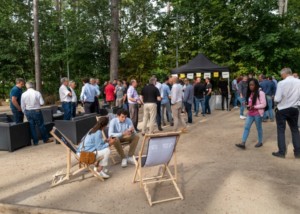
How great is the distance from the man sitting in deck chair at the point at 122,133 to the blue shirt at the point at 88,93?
427 centimetres

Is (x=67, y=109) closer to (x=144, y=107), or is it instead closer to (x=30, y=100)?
(x=30, y=100)

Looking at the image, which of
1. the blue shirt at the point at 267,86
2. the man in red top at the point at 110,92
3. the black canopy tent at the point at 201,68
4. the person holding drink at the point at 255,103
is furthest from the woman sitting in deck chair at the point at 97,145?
the black canopy tent at the point at 201,68

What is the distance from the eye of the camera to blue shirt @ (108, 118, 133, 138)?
230 inches

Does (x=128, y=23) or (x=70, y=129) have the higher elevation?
(x=128, y=23)

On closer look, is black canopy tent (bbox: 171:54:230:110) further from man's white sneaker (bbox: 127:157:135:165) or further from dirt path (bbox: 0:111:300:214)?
man's white sneaker (bbox: 127:157:135:165)

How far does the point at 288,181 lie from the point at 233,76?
1545cm

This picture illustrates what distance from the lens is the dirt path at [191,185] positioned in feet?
13.4

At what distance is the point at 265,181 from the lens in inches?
194

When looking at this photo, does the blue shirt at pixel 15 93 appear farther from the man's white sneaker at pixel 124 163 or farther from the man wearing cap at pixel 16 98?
the man's white sneaker at pixel 124 163

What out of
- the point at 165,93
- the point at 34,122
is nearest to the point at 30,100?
the point at 34,122

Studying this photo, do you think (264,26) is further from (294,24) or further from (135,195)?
(135,195)

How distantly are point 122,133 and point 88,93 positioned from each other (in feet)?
14.7

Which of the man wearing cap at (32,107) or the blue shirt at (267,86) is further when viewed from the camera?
the blue shirt at (267,86)

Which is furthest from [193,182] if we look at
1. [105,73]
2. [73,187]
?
[105,73]
